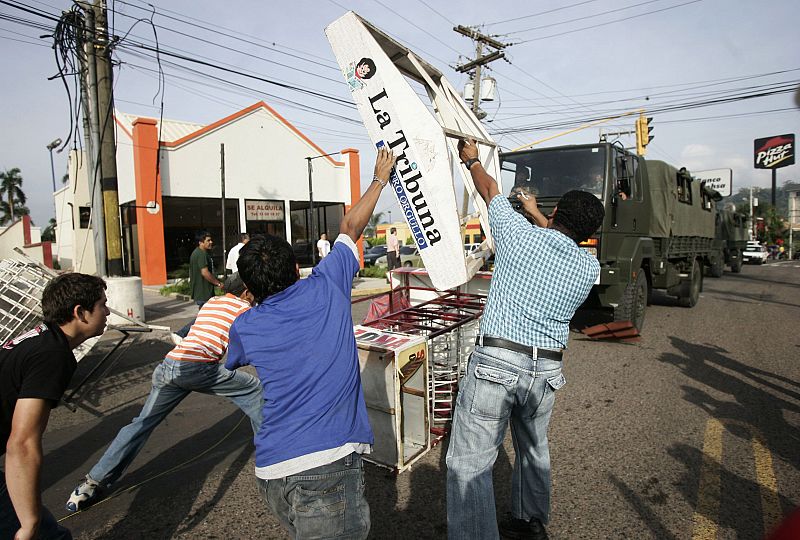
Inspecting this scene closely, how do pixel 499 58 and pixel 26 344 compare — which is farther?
pixel 499 58

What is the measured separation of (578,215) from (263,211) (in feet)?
64.4

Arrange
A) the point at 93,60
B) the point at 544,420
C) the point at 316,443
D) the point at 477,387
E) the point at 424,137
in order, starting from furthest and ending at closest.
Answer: the point at 93,60 → the point at 424,137 → the point at 544,420 → the point at 477,387 → the point at 316,443

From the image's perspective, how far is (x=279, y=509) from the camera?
5.95 feet

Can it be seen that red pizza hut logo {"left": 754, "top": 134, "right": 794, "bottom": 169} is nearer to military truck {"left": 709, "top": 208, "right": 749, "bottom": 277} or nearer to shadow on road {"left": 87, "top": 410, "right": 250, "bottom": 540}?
military truck {"left": 709, "top": 208, "right": 749, "bottom": 277}

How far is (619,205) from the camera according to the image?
7.42 meters

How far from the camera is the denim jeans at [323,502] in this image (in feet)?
5.56

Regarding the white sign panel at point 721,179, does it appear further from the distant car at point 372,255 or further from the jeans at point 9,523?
the jeans at point 9,523

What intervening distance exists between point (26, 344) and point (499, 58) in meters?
22.7

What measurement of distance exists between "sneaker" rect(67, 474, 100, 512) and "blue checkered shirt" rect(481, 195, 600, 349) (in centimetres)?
280

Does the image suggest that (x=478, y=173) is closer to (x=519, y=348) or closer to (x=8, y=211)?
(x=519, y=348)

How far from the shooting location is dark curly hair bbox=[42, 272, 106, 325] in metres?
1.94

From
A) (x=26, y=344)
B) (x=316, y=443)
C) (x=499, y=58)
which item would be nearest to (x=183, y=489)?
(x=26, y=344)

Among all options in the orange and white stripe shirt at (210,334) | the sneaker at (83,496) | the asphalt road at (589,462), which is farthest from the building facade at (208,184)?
the sneaker at (83,496)

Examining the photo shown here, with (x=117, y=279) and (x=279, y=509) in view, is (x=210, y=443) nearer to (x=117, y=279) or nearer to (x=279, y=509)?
(x=279, y=509)
